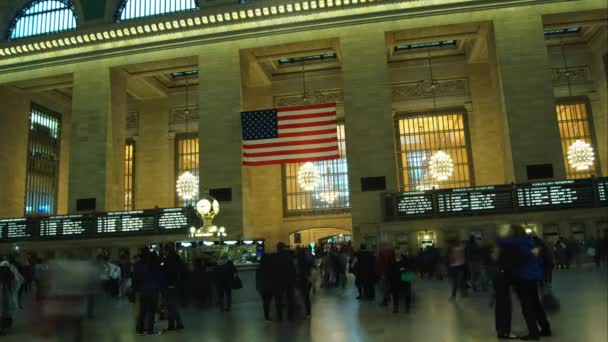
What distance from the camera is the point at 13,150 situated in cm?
2069

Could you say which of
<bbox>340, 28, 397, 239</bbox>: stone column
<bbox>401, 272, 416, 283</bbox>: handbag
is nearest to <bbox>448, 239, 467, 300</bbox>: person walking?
<bbox>401, 272, 416, 283</bbox>: handbag

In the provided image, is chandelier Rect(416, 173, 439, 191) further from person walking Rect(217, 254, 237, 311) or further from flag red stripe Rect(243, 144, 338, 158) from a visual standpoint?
person walking Rect(217, 254, 237, 311)

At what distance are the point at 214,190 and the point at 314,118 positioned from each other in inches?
175

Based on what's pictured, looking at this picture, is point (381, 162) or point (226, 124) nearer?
point (381, 162)

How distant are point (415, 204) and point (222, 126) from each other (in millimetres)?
7368

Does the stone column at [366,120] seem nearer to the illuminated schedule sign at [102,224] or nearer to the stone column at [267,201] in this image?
the illuminated schedule sign at [102,224]

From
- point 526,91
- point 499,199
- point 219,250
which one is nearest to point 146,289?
point 219,250

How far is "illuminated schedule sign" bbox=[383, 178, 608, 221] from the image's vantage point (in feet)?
46.2

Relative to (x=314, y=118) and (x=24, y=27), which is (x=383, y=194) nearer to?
(x=314, y=118)

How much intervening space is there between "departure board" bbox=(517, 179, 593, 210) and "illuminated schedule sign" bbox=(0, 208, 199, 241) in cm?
1056

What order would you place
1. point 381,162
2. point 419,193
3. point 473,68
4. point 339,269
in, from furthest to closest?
point 473,68, point 381,162, point 419,193, point 339,269

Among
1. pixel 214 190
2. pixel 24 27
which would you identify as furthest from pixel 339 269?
pixel 24 27

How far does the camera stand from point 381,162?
16453mm

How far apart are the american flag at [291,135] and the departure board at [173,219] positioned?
2.84m
